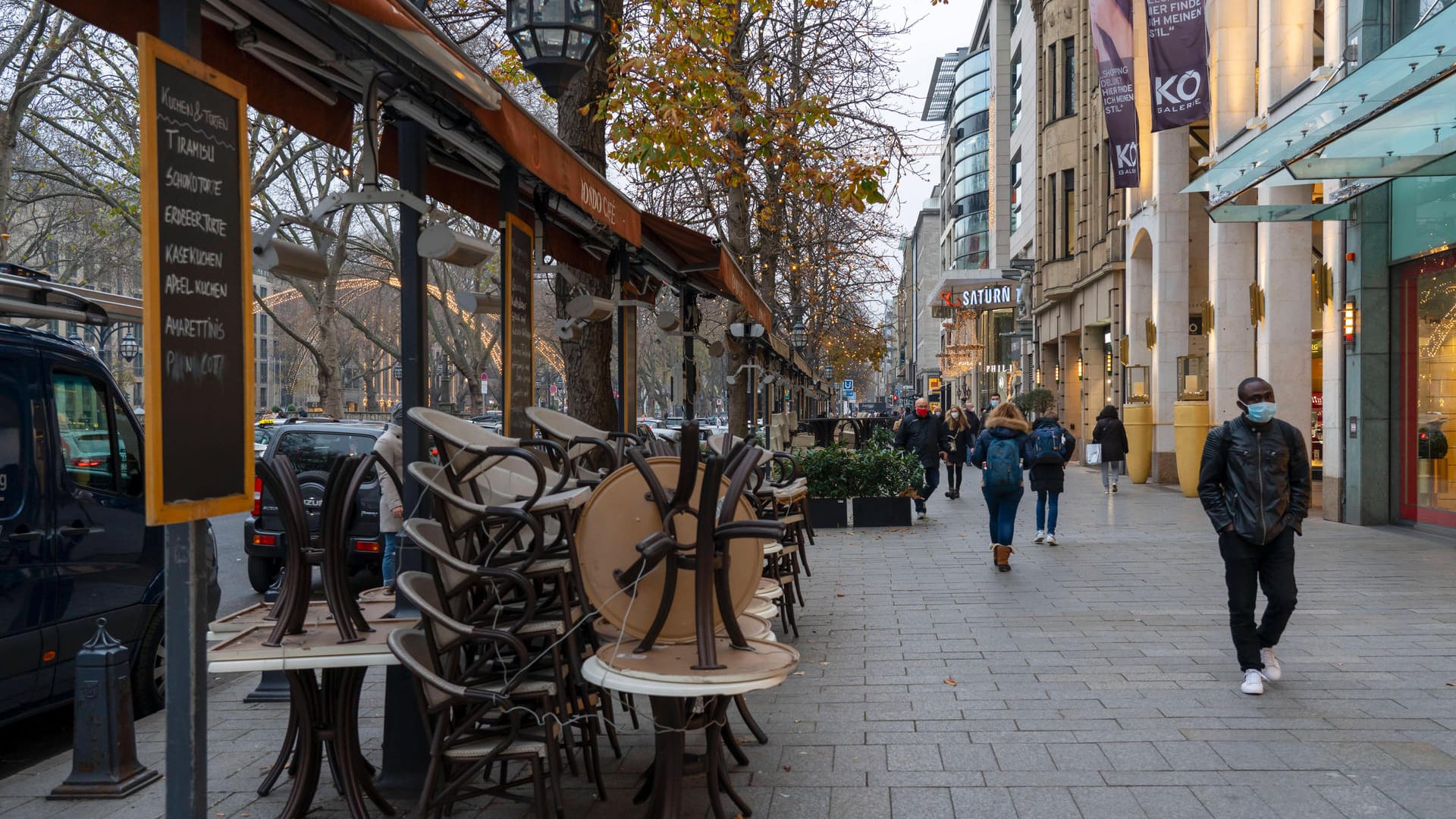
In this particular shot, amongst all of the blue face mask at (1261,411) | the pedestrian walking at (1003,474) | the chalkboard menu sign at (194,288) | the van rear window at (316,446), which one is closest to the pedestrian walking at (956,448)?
the pedestrian walking at (1003,474)

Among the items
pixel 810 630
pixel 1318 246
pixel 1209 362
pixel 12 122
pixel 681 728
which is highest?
pixel 12 122

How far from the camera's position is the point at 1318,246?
21.5m

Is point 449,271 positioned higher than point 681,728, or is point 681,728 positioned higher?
point 449,271

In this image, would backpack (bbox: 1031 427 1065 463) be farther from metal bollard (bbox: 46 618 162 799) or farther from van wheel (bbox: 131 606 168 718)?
metal bollard (bbox: 46 618 162 799)

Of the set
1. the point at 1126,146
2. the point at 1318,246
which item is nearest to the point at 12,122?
the point at 1126,146

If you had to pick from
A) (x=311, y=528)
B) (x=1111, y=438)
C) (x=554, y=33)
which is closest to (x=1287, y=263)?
(x=1111, y=438)

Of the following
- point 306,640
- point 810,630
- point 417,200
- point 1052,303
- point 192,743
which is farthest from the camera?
point 1052,303

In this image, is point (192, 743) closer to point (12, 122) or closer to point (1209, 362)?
point (12, 122)

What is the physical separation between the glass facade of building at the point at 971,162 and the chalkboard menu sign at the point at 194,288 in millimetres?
78490

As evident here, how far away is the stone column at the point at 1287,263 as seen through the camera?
1681 centimetres

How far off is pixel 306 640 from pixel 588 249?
567 cm

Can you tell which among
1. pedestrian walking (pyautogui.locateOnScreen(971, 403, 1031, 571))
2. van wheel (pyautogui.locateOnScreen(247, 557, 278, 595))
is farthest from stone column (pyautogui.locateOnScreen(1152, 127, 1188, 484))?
van wheel (pyautogui.locateOnScreen(247, 557, 278, 595))

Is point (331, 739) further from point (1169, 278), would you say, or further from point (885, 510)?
point (1169, 278)

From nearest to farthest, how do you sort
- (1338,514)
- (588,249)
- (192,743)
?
(192,743), (588,249), (1338,514)
